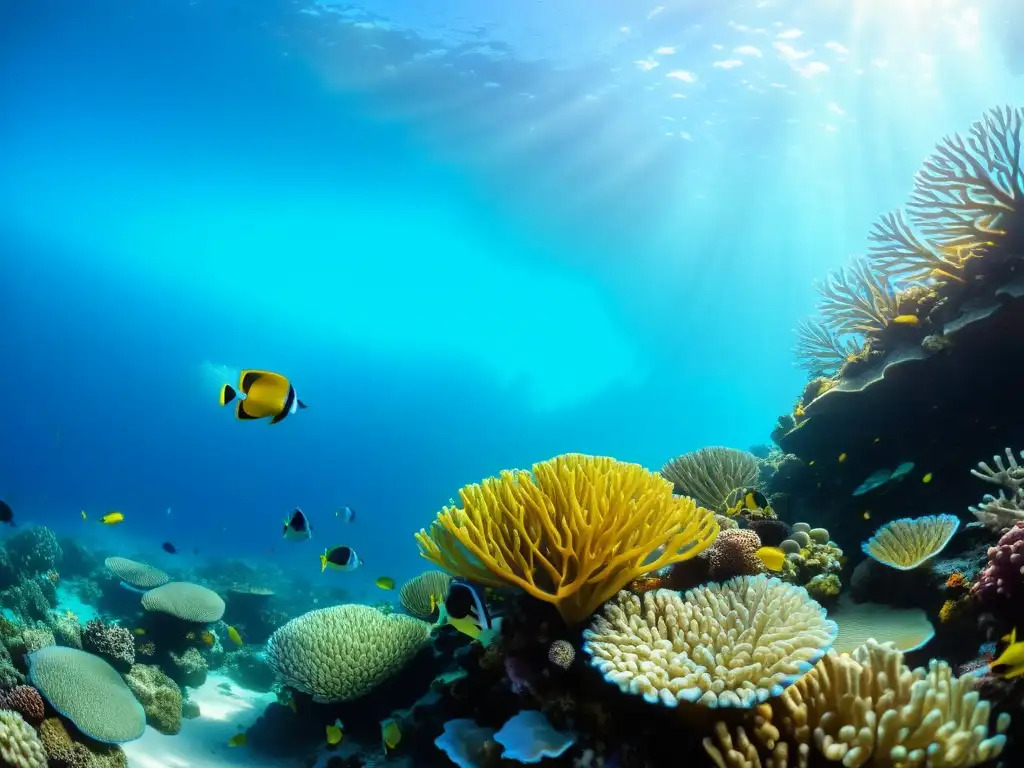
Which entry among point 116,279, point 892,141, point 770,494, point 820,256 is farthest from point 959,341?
point 116,279

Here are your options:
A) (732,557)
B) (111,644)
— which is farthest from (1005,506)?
(111,644)

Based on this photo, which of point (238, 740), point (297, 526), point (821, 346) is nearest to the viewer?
point (238, 740)

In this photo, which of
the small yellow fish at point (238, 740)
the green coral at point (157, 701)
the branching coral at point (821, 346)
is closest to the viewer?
the small yellow fish at point (238, 740)

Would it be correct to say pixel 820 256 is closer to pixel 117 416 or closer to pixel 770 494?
pixel 770 494

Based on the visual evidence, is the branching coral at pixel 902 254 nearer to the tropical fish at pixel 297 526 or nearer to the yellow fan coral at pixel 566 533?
the yellow fan coral at pixel 566 533

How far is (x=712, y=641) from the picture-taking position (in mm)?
2898

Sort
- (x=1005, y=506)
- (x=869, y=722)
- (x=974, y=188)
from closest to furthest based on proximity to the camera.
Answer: (x=869, y=722) < (x=1005, y=506) < (x=974, y=188)

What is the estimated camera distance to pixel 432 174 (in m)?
32.8

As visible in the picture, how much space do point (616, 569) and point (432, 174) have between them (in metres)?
33.0

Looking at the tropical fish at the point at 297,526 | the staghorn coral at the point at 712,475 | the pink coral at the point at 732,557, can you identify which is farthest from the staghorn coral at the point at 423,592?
the pink coral at the point at 732,557

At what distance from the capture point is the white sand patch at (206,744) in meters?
5.64

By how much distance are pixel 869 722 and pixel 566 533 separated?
1.59 metres

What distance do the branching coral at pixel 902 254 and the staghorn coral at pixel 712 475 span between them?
2960 millimetres

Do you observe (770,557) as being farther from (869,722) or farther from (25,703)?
(25,703)
